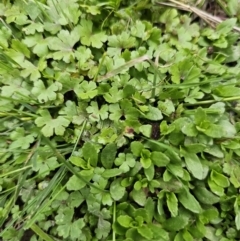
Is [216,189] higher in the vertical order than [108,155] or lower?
lower

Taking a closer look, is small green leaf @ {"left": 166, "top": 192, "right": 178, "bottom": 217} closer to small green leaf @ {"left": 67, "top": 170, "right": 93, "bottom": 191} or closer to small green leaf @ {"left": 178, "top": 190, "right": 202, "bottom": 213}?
small green leaf @ {"left": 178, "top": 190, "right": 202, "bottom": 213}

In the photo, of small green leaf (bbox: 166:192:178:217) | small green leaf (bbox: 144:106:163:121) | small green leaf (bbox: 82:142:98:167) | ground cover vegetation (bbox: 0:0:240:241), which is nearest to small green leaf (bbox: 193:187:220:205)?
ground cover vegetation (bbox: 0:0:240:241)

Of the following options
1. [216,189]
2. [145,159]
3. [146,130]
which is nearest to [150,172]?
[145,159]

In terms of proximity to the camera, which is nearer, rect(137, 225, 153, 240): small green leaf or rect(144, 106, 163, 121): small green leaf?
rect(137, 225, 153, 240): small green leaf

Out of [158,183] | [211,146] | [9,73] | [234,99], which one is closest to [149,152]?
[158,183]

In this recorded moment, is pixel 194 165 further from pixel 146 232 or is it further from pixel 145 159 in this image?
pixel 146 232

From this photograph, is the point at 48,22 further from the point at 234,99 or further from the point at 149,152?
the point at 234,99

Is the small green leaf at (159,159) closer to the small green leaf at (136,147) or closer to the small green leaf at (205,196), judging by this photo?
the small green leaf at (136,147)

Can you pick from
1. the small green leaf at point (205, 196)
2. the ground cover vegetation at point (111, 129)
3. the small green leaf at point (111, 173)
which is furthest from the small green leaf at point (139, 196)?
the small green leaf at point (205, 196)
